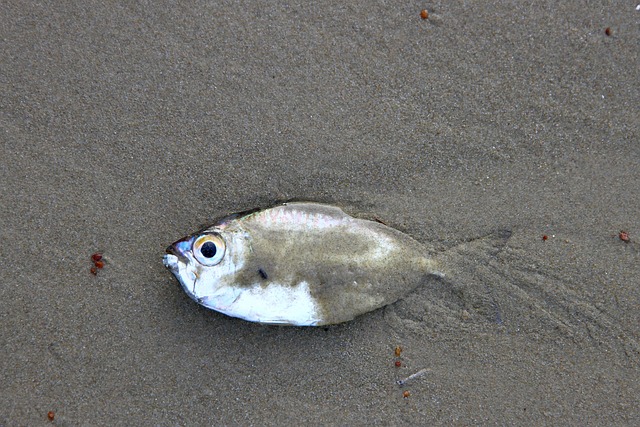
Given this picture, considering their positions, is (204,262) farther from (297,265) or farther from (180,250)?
(297,265)

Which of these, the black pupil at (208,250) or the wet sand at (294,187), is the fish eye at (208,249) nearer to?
the black pupil at (208,250)

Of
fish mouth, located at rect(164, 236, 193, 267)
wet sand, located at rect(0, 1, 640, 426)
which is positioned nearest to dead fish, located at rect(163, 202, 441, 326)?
fish mouth, located at rect(164, 236, 193, 267)

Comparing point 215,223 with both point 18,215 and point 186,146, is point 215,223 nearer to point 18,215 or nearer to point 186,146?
point 186,146

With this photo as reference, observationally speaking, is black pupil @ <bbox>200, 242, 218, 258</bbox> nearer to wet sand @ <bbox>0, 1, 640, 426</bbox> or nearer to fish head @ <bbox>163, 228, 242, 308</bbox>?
fish head @ <bbox>163, 228, 242, 308</bbox>

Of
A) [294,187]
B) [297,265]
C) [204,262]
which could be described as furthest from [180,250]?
[294,187]

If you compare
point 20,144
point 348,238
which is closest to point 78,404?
Result: point 20,144

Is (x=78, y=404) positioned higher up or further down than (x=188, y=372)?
further down
